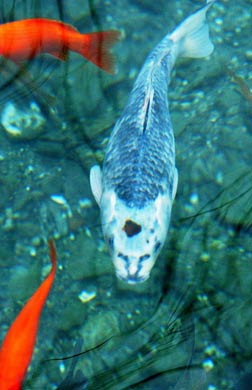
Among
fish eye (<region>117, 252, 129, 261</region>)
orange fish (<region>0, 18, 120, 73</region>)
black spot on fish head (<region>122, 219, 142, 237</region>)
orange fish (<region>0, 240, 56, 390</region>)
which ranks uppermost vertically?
orange fish (<region>0, 18, 120, 73</region>)

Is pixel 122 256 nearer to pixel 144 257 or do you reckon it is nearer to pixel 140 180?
pixel 144 257

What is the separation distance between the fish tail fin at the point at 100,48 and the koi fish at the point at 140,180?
468mm

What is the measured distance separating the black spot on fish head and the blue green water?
641mm

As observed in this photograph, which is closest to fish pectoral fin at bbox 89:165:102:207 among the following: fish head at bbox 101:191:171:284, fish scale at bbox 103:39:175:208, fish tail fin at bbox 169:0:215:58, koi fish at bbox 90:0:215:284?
koi fish at bbox 90:0:215:284

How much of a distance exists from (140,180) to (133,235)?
337mm

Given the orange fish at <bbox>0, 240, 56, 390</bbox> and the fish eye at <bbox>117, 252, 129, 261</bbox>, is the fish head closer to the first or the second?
the fish eye at <bbox>117, 252, 129, 261</bbox>

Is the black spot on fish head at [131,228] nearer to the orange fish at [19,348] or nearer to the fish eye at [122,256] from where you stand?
the fish eye at [122,256]

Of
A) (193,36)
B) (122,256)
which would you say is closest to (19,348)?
(122,256)

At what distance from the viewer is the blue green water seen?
11.4 feet

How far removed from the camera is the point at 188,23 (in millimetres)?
4273

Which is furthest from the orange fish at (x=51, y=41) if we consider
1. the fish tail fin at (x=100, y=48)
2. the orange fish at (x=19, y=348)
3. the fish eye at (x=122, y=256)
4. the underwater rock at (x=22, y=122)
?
the orange fish at (x=19, y=348)

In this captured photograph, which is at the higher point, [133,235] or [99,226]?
[133,235]

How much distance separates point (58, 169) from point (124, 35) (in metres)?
1.64

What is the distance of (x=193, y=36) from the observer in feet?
14.3
